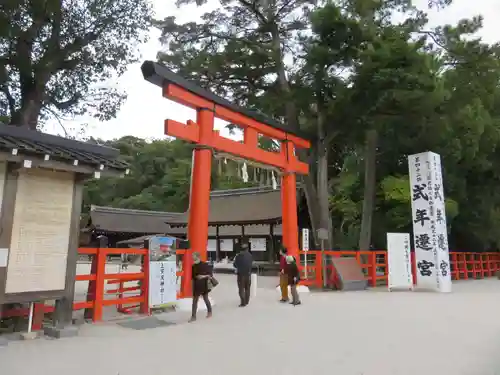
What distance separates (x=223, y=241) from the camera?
22953 millimetres

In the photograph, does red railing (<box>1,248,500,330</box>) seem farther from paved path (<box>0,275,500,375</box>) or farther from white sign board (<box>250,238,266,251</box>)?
white sign board (<box>250,238,266,251</box>)

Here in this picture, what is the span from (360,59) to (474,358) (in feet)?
34.0

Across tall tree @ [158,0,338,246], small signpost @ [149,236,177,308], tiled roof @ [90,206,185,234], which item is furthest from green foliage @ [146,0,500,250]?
tiled roof @ [90,206,185,234]

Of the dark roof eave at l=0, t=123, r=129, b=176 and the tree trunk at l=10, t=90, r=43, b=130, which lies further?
the tree trunk at l=10, t=90, r=43, b=130

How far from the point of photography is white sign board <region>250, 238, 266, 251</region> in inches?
840

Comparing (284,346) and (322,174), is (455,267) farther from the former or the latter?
(284,346)

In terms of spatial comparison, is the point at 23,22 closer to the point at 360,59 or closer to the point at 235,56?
the point at 235,56

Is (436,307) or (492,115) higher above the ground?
(492,115)

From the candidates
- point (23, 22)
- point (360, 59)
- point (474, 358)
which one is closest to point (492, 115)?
point (360, 59)

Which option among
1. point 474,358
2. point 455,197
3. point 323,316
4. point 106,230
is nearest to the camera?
point 474,358

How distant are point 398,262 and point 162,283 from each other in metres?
8.37

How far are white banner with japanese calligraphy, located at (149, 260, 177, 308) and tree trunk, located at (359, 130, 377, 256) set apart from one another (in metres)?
9.89

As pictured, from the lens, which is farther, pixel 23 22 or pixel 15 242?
pixel 23 22

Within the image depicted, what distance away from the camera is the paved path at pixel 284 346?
4.25m
